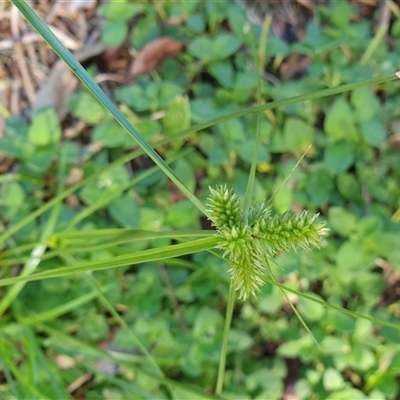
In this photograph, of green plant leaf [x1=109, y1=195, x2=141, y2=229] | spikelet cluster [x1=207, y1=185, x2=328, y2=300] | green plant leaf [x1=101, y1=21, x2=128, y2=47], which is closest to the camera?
spikelet cluster [x1=207, y1=185, x2=328, y2=300]

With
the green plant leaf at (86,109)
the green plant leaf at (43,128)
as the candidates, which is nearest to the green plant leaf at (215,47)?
the green plant leaf at (86,109)

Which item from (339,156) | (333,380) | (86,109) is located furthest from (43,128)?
(333,380)

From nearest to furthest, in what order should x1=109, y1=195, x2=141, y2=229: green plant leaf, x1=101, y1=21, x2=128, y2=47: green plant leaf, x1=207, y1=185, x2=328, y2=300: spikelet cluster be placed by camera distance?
x1=207, y1=185, x2=328, y2=300: spikelet cluster → x1=109, y1=195, x2=141, y2=229: green plant leaf → x1=101, y1=21, x2=128, y2=47: green plant leaf

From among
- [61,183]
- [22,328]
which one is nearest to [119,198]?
[61,183]

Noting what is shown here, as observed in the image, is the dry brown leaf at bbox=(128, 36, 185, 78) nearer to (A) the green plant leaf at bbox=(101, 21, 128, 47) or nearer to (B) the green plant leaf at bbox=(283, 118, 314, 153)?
(A) the green plant leaf at bbox=(101, 21, 128, 47)

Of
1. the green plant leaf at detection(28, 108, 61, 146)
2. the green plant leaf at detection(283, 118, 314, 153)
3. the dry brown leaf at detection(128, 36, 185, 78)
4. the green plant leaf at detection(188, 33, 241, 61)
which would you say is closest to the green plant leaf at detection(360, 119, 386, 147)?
the green plant leaf at detection(283, 118, 314, 153)

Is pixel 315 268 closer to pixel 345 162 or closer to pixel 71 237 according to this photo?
pixel 345 162
